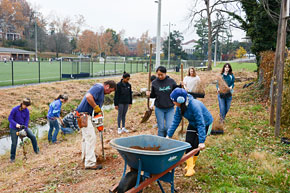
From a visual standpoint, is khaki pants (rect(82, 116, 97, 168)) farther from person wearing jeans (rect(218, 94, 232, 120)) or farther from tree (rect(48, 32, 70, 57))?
tree (rect(48, 32, 70, 57))

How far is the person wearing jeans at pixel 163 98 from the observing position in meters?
5.46

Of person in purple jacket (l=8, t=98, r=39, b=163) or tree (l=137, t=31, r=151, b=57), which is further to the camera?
tree (l=137, t=31, r=151, b=57)

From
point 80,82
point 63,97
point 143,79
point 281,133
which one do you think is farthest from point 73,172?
point 143,79

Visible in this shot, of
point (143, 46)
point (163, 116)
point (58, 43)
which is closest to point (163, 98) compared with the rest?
point (163, 116)

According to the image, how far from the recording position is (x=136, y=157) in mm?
3281

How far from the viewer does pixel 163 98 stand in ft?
17.9

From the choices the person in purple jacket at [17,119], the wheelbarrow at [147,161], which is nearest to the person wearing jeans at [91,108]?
the wheelbarrow at [147,161]

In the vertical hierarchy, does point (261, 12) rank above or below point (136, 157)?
above

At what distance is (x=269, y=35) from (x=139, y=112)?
6.84m

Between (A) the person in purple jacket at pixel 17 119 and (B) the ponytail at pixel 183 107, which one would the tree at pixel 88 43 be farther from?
(B) the ponytail at pixel 183 107

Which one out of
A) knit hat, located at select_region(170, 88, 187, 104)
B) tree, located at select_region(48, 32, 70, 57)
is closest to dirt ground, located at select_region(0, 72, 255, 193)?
knit hat, located at select_region(170, 88, 187, 104)

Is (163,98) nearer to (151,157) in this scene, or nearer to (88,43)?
(151,157)

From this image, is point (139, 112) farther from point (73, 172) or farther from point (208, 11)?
point (208, 11)

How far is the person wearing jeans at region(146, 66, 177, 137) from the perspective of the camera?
5.46m
